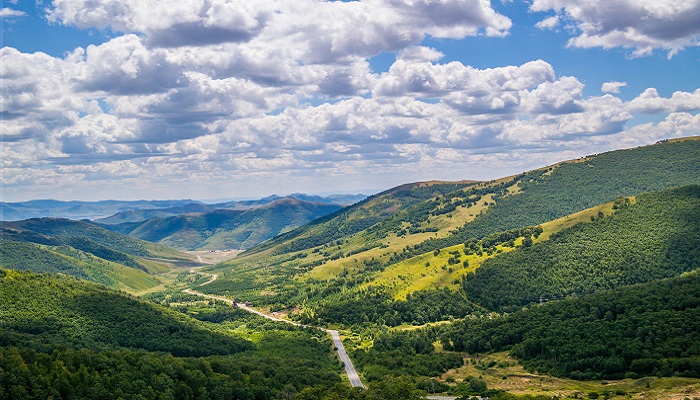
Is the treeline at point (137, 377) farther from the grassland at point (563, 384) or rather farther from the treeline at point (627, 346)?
the treeline at point (627, 346)

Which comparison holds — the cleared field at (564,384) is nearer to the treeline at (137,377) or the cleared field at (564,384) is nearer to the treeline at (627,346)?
the treeline at (627,346)

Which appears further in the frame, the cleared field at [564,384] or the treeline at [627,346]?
the treeline at [627,346]

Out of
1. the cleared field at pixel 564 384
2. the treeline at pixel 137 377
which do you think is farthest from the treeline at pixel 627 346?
the treeline at pixel 137 377

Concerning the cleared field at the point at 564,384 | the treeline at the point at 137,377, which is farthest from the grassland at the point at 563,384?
the treeline at the point at 137,377

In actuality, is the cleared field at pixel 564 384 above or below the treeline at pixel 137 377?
below

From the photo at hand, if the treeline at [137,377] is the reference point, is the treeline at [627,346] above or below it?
below

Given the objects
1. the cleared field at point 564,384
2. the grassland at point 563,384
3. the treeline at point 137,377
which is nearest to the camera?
the treeline at point 137,377

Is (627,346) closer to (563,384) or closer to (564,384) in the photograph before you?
(564,384)

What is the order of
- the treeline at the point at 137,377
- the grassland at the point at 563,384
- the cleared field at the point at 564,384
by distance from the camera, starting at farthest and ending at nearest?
the grassland at the point at 563,384, the cleared field at the point at 564,384, the treeline at the point at 137,377

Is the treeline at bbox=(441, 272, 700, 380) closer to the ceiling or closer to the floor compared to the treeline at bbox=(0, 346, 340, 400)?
closer to the floor

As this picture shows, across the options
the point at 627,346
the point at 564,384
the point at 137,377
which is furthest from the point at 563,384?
the point at 137,377

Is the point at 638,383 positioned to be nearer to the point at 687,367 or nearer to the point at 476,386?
the point at 687,367

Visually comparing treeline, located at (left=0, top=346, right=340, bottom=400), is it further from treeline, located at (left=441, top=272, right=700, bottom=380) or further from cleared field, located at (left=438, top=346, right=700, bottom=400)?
treeline, located at (left=441, top=272, right=700, bottom=380)

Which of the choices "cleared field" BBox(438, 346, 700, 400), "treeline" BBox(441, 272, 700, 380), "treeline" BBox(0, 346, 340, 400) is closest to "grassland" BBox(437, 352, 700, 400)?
"cleared field" BBox(438, 346, 700, 400)
